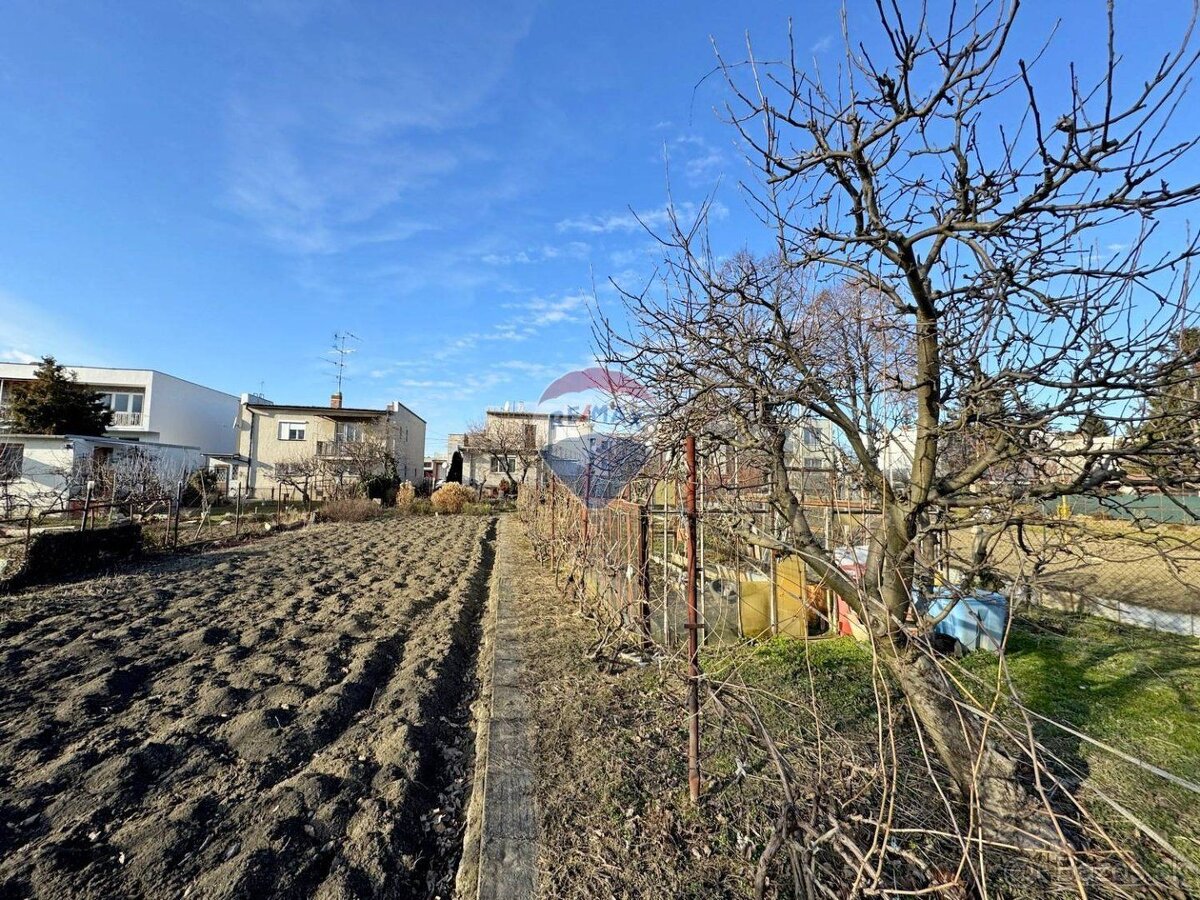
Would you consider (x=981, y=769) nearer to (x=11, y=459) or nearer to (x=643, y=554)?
(x=643, y=554)

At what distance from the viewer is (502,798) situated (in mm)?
2816

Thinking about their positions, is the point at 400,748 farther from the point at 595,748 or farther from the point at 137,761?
the point at 137,761

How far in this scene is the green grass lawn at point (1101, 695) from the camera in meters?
3.21

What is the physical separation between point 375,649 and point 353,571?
444cm

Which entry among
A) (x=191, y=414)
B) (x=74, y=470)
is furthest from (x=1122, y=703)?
(x=191, y=414)

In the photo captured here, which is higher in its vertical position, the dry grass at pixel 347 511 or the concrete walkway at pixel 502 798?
the dry grass at pixel 347 511

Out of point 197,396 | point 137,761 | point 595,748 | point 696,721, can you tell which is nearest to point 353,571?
point 137,761

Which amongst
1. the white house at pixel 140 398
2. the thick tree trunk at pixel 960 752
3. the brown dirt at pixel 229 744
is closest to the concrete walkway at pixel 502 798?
the brown dirt at pixel 229 744

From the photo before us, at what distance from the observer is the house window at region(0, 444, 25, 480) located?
16089 mm

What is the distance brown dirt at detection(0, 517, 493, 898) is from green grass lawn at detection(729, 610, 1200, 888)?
2.03 meters

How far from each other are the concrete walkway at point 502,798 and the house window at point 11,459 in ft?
63.9

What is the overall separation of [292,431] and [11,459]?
1301cm

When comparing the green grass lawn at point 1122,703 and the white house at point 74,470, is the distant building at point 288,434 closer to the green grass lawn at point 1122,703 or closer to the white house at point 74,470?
the white house at point 74,470

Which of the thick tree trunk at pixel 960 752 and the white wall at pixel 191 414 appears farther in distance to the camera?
the white wall at pixel 191 414
